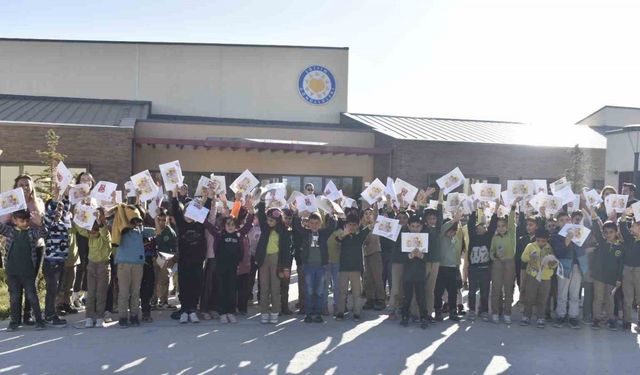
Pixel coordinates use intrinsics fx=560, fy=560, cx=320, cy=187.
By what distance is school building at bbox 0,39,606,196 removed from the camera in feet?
61.9

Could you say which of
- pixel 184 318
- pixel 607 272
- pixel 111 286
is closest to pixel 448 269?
pixel 607 272

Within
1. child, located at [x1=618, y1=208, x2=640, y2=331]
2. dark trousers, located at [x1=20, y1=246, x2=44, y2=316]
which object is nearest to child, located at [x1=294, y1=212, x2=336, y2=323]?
dark trousers, located at [x1=20, y1=246, x2=44, y2=316]

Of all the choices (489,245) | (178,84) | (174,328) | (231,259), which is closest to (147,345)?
(174,328)

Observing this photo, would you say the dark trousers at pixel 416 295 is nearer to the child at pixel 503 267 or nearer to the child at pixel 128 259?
the child at pixel 503 267

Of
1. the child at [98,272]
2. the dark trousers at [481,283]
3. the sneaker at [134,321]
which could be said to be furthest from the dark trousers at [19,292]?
the dark trousers at [481,283]

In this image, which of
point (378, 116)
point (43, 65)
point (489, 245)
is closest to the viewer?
point (489, 245)

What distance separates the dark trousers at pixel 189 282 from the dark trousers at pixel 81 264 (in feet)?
5.04

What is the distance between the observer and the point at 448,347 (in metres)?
7.10

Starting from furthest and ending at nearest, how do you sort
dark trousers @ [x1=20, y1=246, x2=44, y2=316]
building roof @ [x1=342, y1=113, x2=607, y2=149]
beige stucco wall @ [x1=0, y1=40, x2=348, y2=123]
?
1. beige stucco wall @ [x1=0, y1=40, x2=348, y2=123]
2. building roof @ [x1=342, y1=113, x2=607, y2=149]
3. dark trousers @ [x1=20, y1=246, x2=44, y2=316]

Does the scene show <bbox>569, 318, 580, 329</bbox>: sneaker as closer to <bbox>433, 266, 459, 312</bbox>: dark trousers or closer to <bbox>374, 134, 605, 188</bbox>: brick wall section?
<bbox>433, 266, 459, 312</bbox>: dark trousers

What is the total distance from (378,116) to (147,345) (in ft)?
69.2

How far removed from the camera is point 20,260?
7.32 metres

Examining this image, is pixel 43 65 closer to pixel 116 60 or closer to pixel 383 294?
pixel 116 60

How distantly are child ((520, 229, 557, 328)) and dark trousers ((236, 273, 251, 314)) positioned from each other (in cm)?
427
